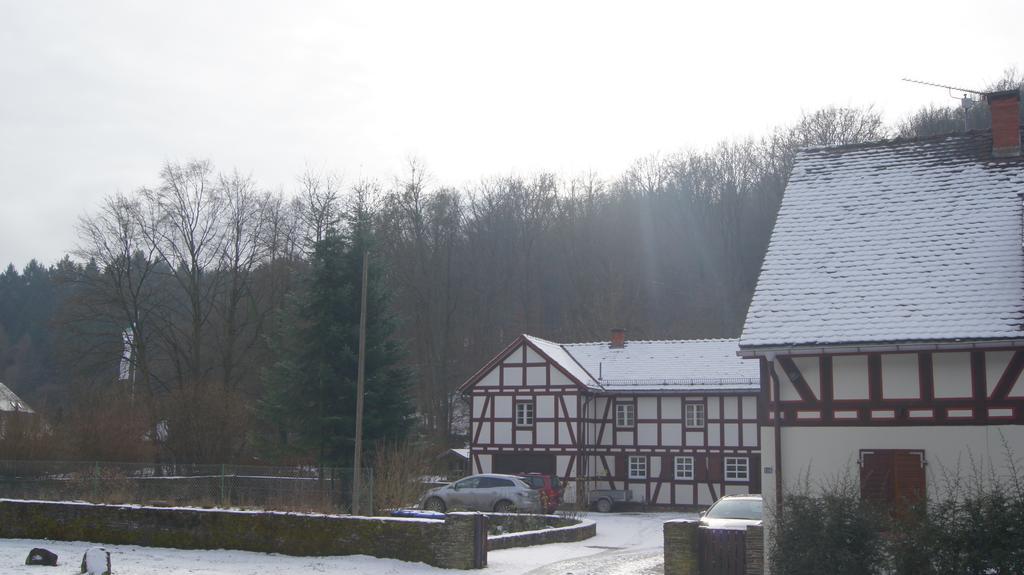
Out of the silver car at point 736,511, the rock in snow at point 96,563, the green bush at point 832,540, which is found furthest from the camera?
the silver car at point 736,511

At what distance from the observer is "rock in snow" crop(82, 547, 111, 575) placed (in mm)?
16672

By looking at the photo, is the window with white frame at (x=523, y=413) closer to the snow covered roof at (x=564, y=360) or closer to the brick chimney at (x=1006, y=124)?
the snow covered roof at (x=564, y=360)

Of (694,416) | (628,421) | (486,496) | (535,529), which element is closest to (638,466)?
(628,421)

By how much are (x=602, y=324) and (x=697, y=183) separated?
12.9 meters

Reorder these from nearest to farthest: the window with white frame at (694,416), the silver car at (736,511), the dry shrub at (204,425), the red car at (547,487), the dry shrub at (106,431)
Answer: the silver car at (736,511) < the red car at (547,487) < the dry shrub at (106,431) < the dry shrub at (204,425) < the window with white frame at (694,416)

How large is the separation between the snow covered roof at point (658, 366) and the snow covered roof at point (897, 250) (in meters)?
19.8

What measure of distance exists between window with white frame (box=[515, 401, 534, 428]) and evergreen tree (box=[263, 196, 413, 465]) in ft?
23.5

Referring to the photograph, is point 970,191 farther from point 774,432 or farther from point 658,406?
point 658,406

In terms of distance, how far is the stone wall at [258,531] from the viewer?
739 inches

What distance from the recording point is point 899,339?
16.1m

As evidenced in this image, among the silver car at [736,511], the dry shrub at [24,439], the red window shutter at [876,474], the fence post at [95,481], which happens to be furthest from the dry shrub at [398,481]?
the red window shutter at [876,474]

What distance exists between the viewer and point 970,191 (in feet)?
62.6

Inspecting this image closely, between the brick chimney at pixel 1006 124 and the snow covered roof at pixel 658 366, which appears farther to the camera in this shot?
the snow covered roof at pixel 658 366

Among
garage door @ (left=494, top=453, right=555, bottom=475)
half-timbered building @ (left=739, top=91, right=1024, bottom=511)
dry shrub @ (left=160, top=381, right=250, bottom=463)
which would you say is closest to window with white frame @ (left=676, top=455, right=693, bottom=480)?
garage door @ (left=494, top=453, right=555, bottom=475)
